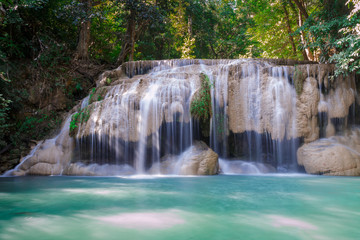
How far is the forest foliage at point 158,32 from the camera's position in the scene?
9414mm

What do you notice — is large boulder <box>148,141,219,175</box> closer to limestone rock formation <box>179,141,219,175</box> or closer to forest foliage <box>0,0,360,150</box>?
limestone rock formation <box>179,141,219,175</box>

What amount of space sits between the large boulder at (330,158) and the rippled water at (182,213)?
103 inches

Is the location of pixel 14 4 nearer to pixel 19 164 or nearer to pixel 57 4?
pixel 57 4

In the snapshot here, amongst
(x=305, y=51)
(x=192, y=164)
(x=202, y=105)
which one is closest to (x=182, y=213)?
(x=192, y=164)

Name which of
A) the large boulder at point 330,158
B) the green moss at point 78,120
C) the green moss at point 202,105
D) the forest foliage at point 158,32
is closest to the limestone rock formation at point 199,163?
the green moss at point 202,105

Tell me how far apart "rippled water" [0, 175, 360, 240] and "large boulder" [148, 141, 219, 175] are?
95.8 inches

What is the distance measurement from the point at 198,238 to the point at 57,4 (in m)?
13.1

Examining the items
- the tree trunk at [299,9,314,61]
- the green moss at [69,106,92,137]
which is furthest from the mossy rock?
the tree trunk at [299,9,314,61]

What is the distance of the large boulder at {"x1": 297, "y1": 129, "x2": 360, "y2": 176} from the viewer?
737 centimetres

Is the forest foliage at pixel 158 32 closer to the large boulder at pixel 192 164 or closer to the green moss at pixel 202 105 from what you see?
the green moss at pixel 202 105

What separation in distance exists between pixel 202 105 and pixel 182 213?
5.40 meters

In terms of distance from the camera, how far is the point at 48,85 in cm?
1076

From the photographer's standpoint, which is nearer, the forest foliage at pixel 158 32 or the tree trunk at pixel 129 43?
the forest foliage at pixel 158 32

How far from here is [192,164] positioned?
7.49 m
